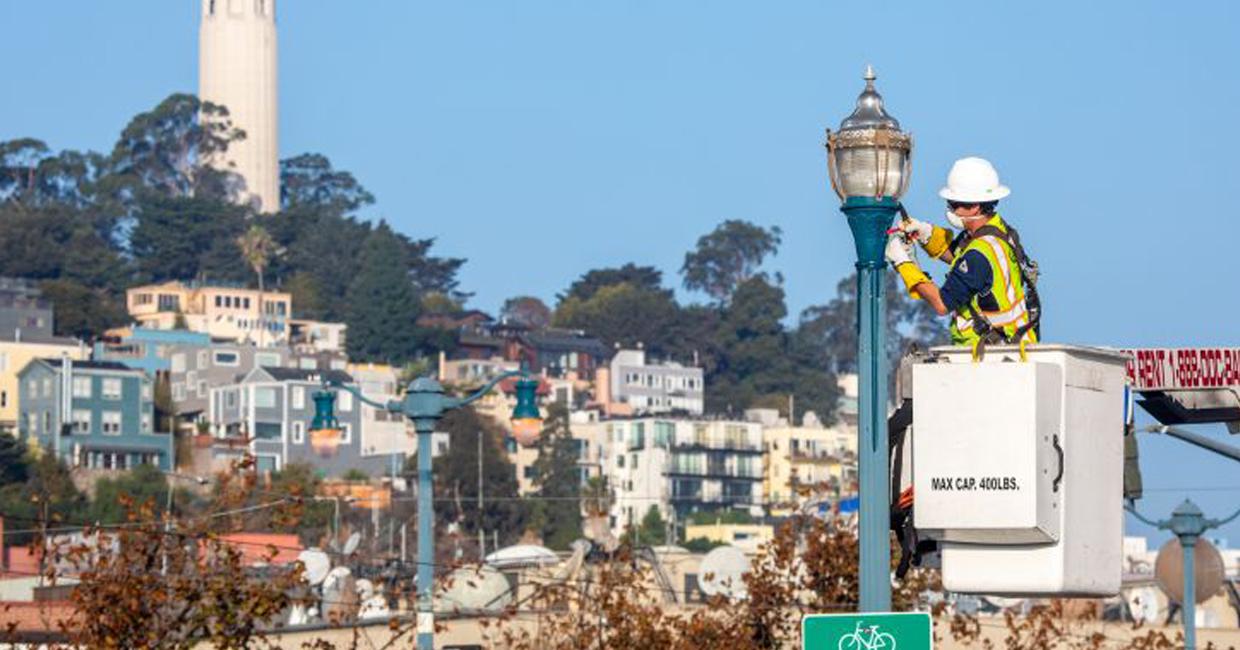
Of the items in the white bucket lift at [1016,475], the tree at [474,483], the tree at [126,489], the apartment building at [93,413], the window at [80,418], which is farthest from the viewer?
the window at [80,418]

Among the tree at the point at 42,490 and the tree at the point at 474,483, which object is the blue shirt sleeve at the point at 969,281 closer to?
the tree at the point at 42,490

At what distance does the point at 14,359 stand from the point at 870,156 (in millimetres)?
Answer: 184439

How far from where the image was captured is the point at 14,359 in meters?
193

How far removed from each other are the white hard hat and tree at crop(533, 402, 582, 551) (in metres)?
159

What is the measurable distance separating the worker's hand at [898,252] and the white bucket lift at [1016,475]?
130cm

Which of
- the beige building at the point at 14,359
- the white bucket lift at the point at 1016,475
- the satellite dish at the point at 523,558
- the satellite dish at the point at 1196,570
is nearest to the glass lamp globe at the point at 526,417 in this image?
the white bucket lift at the point at 1016,475

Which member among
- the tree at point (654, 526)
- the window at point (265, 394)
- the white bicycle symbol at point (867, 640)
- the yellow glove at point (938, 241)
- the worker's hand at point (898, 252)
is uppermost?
the window at point (265, 394)

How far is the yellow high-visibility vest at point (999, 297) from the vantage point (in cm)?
1095

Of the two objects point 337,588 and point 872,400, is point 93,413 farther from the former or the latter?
point 872,400

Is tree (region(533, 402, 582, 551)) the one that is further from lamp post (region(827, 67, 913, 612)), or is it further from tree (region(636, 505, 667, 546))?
lamp post (region(827, 67, 913, 612))

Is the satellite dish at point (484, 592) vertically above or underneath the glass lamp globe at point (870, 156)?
underneath

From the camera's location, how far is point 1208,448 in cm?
1692

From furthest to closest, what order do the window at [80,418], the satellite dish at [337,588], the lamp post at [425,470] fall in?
the window at [80,418]
the satellite dish at [337,588]
the lamp post at [425,470]

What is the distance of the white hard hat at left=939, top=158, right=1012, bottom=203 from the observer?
11.1 m
